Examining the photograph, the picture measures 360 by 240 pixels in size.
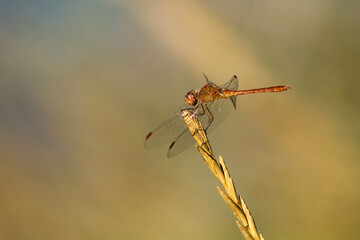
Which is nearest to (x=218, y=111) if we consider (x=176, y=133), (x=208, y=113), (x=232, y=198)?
(x=208, y=113)

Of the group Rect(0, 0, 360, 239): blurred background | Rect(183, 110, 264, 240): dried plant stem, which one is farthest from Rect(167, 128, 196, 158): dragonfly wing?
Rect(0, 0, 360, 239): blurred background

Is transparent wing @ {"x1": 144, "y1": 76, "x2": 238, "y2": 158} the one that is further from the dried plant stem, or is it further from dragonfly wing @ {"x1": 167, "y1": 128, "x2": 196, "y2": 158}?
the dried plant stem

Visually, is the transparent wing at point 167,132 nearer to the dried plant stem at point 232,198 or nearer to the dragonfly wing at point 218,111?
the dragonfly wing at point 218,111

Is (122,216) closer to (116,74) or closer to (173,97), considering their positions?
(173,97)

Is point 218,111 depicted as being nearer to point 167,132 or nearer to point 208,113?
point 208,113


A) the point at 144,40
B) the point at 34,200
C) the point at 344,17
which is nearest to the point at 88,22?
the point at 144,40

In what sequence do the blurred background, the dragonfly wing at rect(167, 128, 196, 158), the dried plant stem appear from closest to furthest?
1. the dried plant stem
2. the dragonfly wing at rect(167, 128, 196, 158)
3. the blurred background

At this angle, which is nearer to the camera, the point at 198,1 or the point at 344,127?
the point at 344,127
